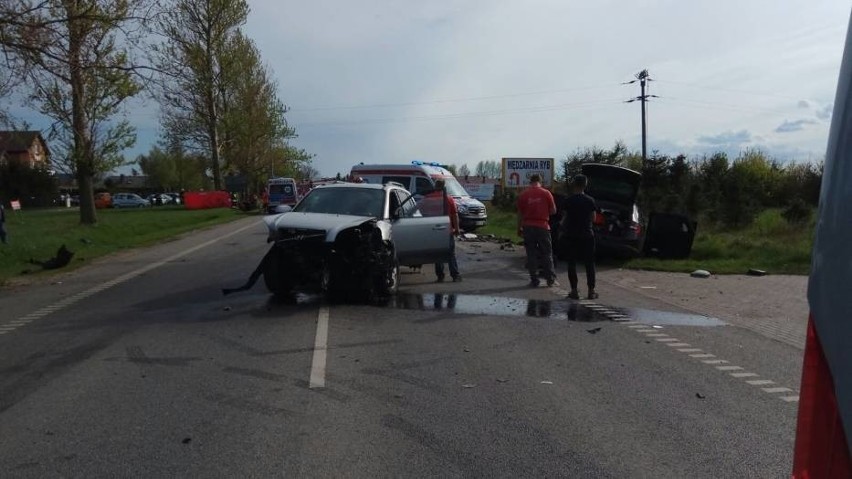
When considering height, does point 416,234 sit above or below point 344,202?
below

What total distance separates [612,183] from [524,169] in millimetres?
11097

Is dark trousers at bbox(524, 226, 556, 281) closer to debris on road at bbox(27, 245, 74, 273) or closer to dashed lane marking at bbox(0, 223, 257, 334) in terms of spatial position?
dashed lane marking at bbox(0, 223, 257, 334)

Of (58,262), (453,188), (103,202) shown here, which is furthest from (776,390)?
(103,202)

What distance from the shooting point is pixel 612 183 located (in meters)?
17.7

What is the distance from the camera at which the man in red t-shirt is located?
1347 centimetres

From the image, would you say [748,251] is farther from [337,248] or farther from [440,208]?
[337,248]

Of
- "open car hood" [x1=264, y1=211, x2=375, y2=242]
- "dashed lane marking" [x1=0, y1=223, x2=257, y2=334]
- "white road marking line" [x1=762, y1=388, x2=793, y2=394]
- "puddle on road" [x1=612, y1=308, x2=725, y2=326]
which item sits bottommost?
"puddle on road" [x1=612, y1=308, x2=725, y2=326]

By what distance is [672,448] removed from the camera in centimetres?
506

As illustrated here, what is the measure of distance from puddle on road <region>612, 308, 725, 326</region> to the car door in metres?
3.32

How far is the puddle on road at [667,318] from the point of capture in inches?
394

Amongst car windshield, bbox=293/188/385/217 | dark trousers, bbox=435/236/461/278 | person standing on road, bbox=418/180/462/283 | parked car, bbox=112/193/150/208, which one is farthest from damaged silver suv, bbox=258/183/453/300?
parked car, bbox=112/193/150/208

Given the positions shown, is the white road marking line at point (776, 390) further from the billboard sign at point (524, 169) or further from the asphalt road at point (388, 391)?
the billboard sign at point (524, 169)

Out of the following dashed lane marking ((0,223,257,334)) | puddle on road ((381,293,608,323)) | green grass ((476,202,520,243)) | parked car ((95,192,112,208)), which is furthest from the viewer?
parked car ((95,192,112,208))

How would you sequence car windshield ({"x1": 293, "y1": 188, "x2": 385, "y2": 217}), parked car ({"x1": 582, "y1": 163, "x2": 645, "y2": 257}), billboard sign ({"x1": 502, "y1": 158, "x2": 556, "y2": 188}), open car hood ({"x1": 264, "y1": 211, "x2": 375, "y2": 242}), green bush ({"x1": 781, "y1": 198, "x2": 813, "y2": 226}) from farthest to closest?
billboard sign ({"x1": 502, "y1": 158, "x2": 556, "y2": 188}) < green bush ({"x1": 781, "y1": 198, "x2": 813, "y2": 226}) < parked car ({"x1": 582, "y1": 163, "x2": 645, "y2": 257}) < car windshield ({"x1": 293, "y1": 188, "x2": 385, "y2": 217}) < open car hood ({"x1": 264, "y1": 211, "x2": 375, "y2": 242})
